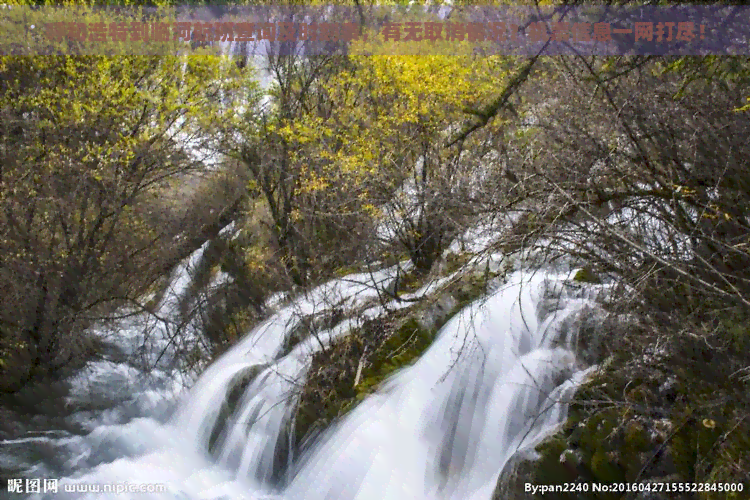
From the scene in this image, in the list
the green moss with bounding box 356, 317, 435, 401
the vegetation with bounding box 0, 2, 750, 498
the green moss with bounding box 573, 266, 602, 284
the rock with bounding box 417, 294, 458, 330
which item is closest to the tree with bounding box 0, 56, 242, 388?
the vegetation with bounding box 0, 2, 750, 498

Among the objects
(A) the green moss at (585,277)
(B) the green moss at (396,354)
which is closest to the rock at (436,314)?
(B) the green moss at (396,354)

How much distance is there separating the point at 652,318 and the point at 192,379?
8.03 m

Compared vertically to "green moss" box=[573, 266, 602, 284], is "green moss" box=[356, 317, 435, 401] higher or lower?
lower

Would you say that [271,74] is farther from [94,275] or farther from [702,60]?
[702,60]

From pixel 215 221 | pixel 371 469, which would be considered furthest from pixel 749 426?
pixel 215 221

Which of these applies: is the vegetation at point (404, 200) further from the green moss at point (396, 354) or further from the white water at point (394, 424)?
the white water at point (394, 424)

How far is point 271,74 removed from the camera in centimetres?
1302

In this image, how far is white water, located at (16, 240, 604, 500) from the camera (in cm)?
545

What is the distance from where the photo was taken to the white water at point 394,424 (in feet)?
17.9

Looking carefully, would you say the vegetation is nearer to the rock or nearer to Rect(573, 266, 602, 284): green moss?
the rock

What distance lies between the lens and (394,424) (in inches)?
243

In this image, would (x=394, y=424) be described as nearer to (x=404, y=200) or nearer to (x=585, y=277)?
(x=585, y=277)

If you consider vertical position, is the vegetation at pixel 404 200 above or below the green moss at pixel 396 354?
above

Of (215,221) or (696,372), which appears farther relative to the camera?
(215,221)
